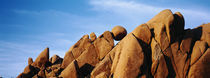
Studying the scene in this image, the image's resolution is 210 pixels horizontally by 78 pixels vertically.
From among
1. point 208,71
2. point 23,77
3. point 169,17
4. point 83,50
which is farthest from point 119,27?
point 23,77

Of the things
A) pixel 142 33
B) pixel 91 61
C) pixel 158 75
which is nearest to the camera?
pixel 158 75

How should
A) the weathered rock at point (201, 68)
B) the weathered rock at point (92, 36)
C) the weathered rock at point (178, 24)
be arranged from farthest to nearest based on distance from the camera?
the weathered rock at point (92, 36) < the weathered rock at point (178, 24) < the weathered rock at point (201, 68)

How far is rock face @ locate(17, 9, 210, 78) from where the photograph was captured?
22.2 metres

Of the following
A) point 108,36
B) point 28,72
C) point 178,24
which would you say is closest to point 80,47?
point 108,36

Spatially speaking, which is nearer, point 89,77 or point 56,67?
point 89,77

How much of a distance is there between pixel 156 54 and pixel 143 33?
299 centimetres

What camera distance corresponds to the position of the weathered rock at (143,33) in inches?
945

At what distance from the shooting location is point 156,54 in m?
23.0

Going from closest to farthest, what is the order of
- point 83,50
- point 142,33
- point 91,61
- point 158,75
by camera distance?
point 158,75 → point 142,33 → point 91,61 → point 83,50

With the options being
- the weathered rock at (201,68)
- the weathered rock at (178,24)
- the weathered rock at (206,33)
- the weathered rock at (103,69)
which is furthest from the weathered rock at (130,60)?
the weathered rock at (206,33)

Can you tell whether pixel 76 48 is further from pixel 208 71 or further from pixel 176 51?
pixel 208 71

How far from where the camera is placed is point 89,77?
82.9ft

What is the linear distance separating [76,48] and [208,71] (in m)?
17.8

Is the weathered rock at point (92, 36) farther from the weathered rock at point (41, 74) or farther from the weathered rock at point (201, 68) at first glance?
the weathered rock at point (201, 68)
